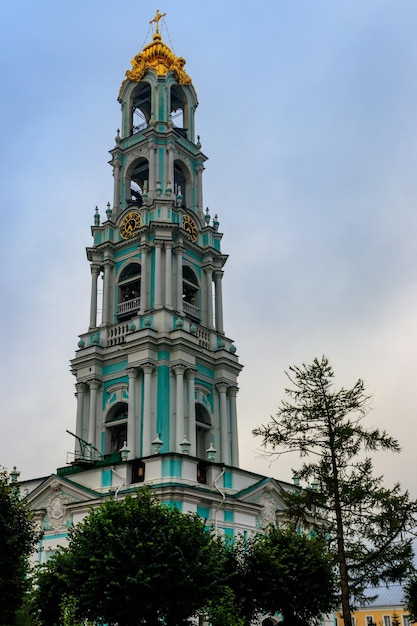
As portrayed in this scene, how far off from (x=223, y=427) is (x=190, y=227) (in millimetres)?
12358

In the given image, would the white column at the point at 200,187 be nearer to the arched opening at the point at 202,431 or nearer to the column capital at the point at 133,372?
the column capital at the point at 133,372

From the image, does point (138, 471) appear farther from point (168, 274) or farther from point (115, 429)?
point (168, 274)

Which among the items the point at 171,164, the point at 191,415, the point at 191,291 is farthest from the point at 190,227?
the point at 191,415

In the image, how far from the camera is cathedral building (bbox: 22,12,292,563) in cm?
3472

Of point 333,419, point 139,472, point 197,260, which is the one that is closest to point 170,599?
point 333,419

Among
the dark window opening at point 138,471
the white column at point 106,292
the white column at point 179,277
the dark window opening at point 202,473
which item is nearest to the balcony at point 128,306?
the white column at point 106,292

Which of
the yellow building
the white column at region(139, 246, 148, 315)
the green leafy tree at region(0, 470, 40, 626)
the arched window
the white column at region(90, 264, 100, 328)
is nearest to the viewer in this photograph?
the green leafy tree at region(0, 470, 40, 626)

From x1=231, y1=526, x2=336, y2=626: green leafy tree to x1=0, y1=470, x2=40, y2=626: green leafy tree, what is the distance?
8.85m

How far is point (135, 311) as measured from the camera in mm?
41344

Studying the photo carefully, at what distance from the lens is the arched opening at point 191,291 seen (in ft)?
A: 140

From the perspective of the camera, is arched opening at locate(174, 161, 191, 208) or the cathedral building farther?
arched opening at locate(174, 161, 191, 208)

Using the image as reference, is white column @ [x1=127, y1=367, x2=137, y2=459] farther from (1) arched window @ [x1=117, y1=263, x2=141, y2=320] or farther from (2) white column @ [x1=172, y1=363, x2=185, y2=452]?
(1) arched window @ [x1=117, y1=263, x2=141, y2=320]

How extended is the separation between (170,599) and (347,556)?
6279 millimetres

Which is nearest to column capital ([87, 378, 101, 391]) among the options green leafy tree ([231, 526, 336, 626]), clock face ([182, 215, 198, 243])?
clock face ([182, 215, 198, 243])
